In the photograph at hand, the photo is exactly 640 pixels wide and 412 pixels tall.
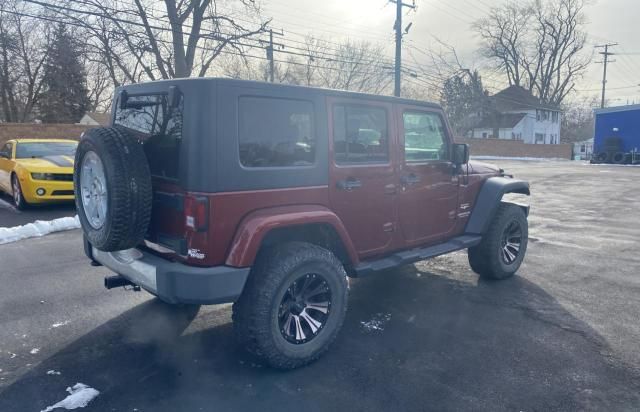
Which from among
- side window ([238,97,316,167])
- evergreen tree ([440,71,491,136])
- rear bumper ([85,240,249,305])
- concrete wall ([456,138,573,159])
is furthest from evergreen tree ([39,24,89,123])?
rear bumper ([85,240,249,305])

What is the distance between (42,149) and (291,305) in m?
9.41

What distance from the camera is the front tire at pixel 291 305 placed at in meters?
3.26

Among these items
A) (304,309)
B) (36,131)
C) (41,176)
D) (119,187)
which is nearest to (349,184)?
(304,309)

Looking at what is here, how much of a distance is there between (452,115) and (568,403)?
4912 cm

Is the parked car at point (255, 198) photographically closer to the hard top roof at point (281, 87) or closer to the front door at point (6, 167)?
the hard top roof at point (281, 87)

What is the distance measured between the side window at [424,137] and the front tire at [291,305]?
4.69 feet

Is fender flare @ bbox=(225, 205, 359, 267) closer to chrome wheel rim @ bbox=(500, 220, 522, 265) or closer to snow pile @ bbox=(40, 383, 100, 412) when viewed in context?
snow pile @ bbox=(40, 383, 100, 412)

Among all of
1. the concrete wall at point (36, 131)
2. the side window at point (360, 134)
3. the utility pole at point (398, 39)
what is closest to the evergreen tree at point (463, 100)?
the utility pole at point (398, 39)

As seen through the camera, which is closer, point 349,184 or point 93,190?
point 93,190

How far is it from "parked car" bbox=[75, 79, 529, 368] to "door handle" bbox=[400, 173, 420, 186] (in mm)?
13

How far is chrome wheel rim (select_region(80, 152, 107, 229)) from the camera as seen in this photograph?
3.32 meters

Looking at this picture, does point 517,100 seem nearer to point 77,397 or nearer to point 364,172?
point 364,172

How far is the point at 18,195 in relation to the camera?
9781 millimetres

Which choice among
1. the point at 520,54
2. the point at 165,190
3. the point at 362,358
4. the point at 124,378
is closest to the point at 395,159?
the point at 362,358
